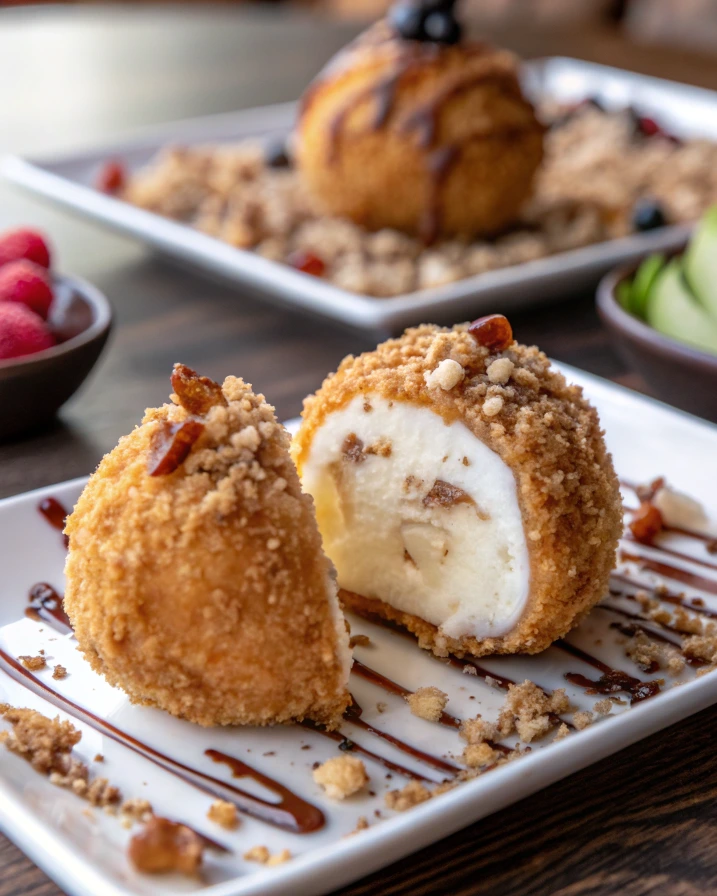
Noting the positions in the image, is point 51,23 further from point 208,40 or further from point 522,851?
point 522,851

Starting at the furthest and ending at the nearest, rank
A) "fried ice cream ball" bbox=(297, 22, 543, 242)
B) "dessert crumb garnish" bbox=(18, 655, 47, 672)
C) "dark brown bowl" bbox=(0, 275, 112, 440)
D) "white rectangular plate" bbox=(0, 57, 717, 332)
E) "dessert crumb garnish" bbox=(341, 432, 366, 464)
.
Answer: "fried ice cream ball" bbox=(297, 22, 543, 242), "white rectangular plate" bbox=(0, 57, 717, 332), "dark brown bowl" bbox=(0, 275, 112, 440), "dessert crumb garnish" bbox=(341, 432, 366, 464), "dessert crumb garnish" bbox=(18, 655, 47, 672)

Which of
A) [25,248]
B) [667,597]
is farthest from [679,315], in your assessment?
[25,248]

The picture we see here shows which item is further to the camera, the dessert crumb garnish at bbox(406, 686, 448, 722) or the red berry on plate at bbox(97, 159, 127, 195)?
the red berry on plate at bbox(97, 159, 127, 195)

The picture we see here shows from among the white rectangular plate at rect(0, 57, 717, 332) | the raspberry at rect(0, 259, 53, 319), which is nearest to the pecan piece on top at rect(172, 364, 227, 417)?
the raspberry at rect(0, 259, 53, 319)

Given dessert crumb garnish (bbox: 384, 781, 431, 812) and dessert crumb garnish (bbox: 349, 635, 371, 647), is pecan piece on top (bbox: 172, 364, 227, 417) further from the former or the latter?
dessert crumb garnish (bbox: 384, 781, 431, 812)

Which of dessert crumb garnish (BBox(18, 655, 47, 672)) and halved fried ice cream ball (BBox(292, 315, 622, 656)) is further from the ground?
halved fried ice cream ball (BBox(292, 315, 622, 656))

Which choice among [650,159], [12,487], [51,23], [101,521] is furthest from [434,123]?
[51,23]

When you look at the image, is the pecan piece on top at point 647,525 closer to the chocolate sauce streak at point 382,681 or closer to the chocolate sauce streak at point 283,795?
the chocolate sauce streak at point 382,681

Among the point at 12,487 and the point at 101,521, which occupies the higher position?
the point at 101,521
